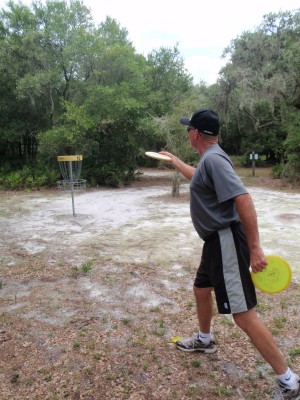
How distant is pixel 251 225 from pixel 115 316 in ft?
5.32

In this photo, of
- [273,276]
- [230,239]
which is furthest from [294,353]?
[230,239]

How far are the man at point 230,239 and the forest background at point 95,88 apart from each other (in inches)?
333

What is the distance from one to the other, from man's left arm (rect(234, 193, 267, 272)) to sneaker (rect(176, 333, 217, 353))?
2.69ft

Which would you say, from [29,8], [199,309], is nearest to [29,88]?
[29,8]

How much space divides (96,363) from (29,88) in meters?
10.8

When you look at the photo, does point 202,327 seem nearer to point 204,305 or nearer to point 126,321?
point 204,305

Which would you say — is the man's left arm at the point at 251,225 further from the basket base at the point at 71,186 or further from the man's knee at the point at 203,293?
the basket base at the point at 71,186

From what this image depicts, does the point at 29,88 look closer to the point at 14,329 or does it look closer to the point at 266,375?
the point at 14,329

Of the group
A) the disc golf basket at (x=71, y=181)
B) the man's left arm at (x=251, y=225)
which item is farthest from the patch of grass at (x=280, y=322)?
the disc golf basket at (x=71, y=181)

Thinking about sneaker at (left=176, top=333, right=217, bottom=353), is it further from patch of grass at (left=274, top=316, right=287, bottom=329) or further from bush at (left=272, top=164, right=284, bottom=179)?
bush at (left=272, top=164, right=284, bottom=179)

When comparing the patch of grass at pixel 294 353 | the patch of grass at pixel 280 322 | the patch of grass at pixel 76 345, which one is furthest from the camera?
the patch of grass at pixel 280 322

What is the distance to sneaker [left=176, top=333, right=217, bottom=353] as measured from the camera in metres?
2.38

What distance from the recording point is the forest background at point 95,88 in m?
11.4

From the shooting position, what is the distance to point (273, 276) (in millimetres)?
2051
